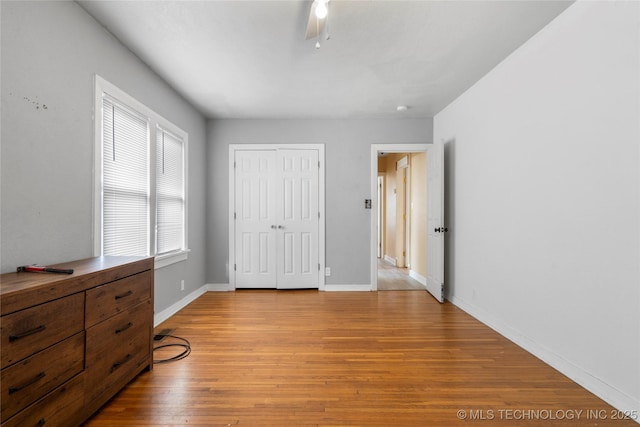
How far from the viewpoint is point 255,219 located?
4594 mm

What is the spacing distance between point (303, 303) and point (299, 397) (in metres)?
2.04

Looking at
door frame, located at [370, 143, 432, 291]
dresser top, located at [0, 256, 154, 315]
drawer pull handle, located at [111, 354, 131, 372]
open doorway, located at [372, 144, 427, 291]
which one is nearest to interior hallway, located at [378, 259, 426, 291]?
open doorway, located at [372, 144, 427, 291]

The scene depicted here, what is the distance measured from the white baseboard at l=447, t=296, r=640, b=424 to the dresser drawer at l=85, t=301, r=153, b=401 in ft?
9.94

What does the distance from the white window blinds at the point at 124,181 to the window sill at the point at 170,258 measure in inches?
7.1

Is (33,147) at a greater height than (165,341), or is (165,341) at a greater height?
(33,147)

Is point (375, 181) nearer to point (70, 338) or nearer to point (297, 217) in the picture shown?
point (297, 217)

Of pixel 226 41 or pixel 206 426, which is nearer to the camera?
pixel 206 426

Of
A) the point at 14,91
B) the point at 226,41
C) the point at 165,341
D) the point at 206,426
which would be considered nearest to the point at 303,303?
the point at 165,341

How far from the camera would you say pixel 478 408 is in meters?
1.79

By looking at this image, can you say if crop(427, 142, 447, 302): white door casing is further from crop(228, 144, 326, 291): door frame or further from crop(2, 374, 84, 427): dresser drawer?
crop(2, 374, 84, 427): dresser drawer

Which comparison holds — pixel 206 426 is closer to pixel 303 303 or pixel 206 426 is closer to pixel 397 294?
pixel 303 303

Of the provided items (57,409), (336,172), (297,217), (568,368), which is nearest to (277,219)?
(297,217)

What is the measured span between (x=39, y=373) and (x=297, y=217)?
345 centimetres

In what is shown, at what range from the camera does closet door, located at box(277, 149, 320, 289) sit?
180 inches
